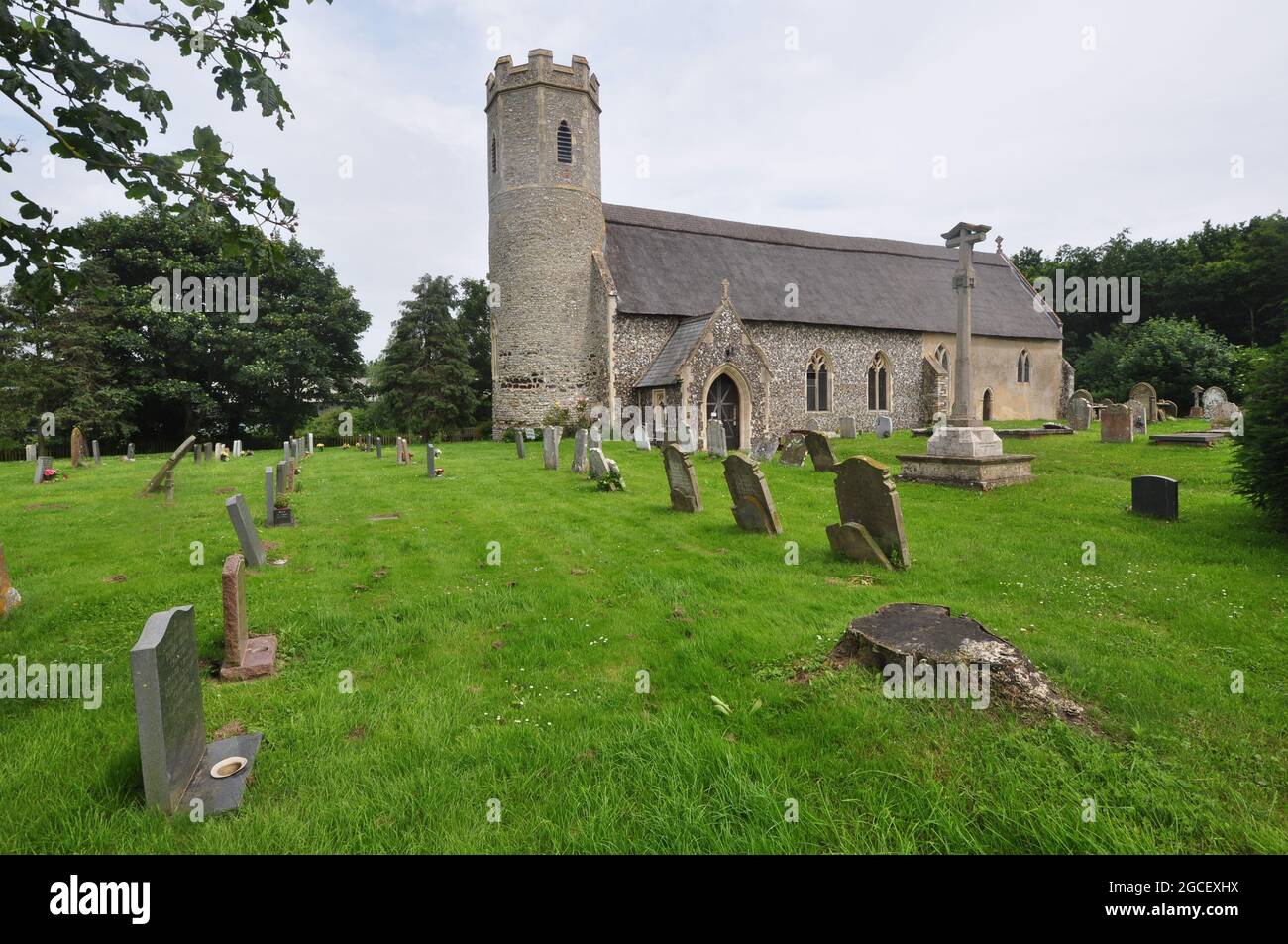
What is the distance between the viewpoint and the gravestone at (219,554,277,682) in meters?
4.12

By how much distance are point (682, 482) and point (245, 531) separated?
558cm

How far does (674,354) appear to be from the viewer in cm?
2116

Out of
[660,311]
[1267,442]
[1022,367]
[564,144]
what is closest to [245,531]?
[1267,442]

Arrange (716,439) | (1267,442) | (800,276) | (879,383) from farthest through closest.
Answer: (800,276)
(879,383)
(716,439)
(1267,442)

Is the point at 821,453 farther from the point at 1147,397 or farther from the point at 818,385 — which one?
the point at 1147,397

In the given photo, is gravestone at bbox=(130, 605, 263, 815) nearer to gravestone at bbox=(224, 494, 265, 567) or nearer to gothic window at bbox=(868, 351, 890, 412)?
gravestone at bbox=(224, 494, 265, 567)

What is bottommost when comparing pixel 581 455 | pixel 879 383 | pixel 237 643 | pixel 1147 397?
pixel 237 643

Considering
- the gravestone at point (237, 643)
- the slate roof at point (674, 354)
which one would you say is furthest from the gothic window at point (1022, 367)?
the gravestone at point (237, 643)

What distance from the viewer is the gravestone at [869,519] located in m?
6.29

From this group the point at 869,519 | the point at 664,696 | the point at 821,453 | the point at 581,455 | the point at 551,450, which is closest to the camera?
the point at 664,696

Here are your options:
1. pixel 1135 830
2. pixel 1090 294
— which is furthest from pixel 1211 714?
pixel 1090 294

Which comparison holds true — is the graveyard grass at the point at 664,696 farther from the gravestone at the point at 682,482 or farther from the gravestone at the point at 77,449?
the gravestone at the point at 77,449

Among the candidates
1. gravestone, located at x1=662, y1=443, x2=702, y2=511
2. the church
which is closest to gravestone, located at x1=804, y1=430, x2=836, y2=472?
gravestone, located at x1=662, y1=443, x2=702, y2=511
